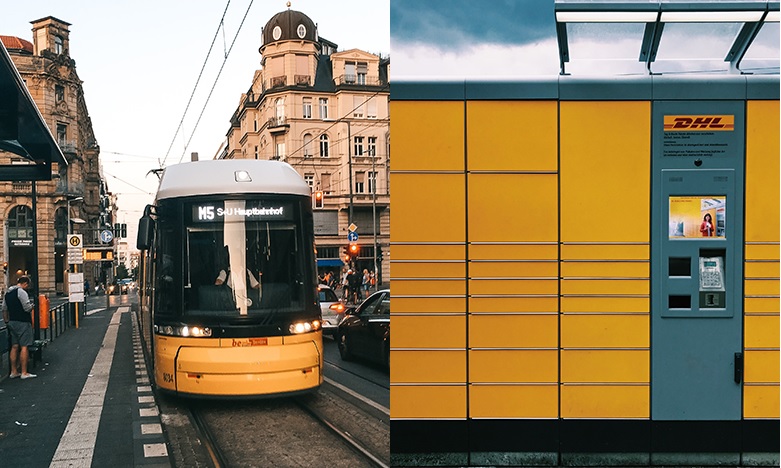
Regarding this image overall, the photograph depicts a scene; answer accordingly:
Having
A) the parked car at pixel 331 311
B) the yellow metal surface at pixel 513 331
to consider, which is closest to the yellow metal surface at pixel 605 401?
the yellow metal surface at pixel 513 331

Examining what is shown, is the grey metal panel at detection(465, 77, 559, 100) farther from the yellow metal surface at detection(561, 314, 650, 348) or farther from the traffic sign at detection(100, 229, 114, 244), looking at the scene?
the traffic sign at detection(100, 229, 114, 244)

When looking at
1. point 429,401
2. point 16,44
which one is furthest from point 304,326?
point 16,44

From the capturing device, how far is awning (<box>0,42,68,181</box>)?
464 cm

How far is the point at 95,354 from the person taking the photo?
9.66m

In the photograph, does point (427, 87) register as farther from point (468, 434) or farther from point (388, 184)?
point (468, 434)

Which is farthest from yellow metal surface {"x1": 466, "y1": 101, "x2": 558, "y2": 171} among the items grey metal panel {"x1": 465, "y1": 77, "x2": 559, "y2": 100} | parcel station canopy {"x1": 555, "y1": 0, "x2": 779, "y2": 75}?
parcel station canopy {"x1": 555, "y1": 0, "x2": 779, "y2": 75}

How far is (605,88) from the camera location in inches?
178

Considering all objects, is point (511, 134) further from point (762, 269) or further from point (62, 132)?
point (62, 132)

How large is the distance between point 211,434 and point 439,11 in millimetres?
3311

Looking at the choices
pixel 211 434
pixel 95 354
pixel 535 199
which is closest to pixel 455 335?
pixel 535 199

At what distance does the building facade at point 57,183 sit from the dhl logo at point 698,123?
3.32 meters

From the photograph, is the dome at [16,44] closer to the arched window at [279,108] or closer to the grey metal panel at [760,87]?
the arched window at [279,108]

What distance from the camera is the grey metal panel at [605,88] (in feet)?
14.7

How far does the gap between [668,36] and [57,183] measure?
12.3ft
